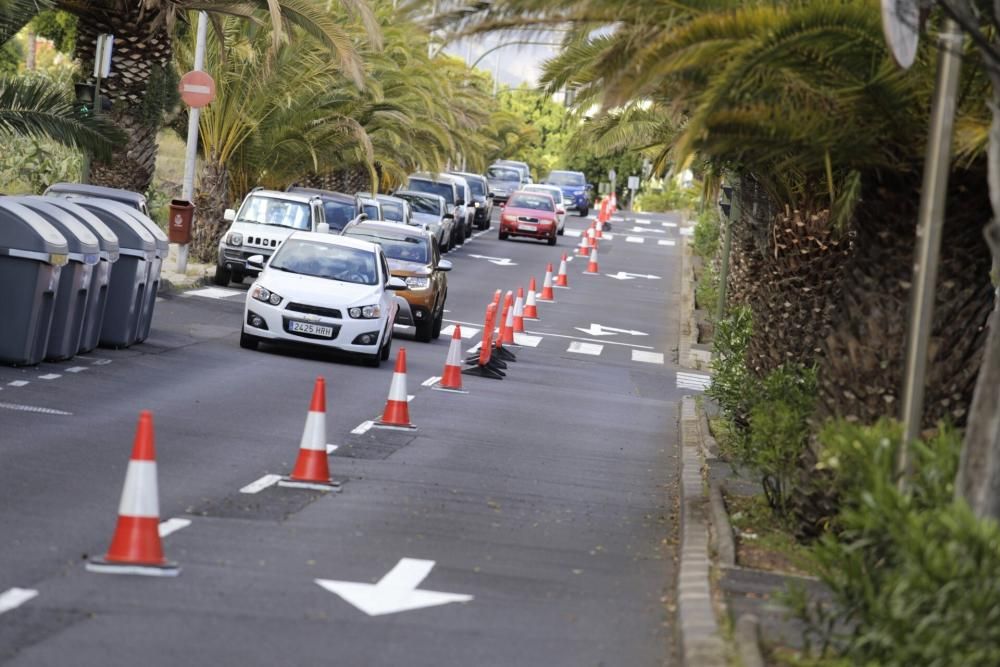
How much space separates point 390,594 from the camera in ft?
29.3

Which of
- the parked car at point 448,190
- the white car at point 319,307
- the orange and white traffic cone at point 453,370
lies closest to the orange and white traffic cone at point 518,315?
the white car at point 319,307

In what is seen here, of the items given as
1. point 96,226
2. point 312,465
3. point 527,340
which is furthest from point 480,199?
point 312,465

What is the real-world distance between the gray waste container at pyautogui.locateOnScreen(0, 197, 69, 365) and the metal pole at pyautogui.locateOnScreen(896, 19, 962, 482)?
1148 centimetres

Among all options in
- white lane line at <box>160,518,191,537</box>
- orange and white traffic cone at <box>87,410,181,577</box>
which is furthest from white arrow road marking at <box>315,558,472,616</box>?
white lane line at <box>160,518,191,537</box>

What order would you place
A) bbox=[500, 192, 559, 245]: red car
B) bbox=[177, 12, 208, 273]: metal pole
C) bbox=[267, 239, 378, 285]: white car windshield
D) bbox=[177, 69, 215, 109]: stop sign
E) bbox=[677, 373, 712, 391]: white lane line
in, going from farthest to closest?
bbox=[500, 192, 559, 245]: red car, bbox=[177, 12, 208, 273]: metal pole, bbox=[177, 69, 215, 109]: stop sign, bbox=[677, 373, 712, 391]: white lane line, bbox=[267, 239, 378, 285]: white car windshield

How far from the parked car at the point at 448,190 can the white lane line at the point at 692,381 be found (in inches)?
863

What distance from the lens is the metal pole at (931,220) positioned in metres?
8.20

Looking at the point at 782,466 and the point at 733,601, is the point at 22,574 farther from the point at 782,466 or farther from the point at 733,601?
the point at 782,466

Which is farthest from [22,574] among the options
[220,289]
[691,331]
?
[691,331]

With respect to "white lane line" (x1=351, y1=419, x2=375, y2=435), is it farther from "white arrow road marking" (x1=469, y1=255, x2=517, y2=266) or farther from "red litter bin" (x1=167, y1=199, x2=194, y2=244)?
"white arrow road marking" (x1=469, y1=255, x2=517, y2=266)

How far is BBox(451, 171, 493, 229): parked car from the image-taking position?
6034 cm

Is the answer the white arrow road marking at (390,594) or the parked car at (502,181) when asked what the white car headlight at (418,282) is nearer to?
the white arrow road marking at (390,594)

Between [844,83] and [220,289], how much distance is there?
22389 mm

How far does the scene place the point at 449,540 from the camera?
424 inches
